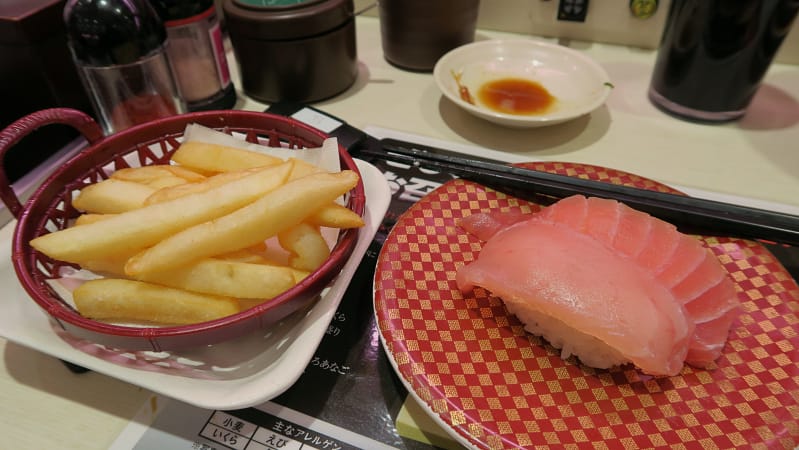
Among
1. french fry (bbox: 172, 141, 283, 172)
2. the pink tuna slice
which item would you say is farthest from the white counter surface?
the pink tuna slice

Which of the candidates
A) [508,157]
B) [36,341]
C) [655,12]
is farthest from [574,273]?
[655,12]

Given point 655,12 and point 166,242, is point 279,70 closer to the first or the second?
point 166,242

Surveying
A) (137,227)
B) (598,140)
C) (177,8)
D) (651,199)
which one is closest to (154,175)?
(137,227)

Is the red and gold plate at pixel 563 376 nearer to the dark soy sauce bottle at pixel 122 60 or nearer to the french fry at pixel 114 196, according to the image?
the french fry at pixel 114 196

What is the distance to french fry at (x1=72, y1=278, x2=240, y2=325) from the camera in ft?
2.46

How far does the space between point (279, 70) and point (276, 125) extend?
1.83 feet

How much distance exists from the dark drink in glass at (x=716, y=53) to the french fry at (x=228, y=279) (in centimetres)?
130

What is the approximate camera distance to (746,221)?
1.00 m

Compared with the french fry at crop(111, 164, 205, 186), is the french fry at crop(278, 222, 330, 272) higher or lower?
lower

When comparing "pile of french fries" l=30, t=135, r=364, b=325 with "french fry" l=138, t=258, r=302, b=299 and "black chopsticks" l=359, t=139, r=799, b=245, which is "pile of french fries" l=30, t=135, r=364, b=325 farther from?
"black chopsticks" l=359, t=139, r=799, b=245

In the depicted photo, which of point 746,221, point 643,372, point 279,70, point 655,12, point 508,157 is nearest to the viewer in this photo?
point 643,372

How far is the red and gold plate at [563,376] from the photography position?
72 cm

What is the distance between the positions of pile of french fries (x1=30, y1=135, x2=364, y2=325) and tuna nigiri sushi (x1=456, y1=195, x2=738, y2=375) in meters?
0.30

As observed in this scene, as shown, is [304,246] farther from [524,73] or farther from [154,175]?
[524,73]
